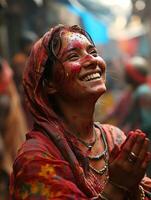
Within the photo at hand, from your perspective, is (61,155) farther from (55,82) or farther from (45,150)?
(55,82)

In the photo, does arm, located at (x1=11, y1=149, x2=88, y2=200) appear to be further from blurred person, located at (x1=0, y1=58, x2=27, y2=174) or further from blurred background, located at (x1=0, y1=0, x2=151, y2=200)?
blurred person, located at (x1=0, y1=58, x2=27, y2=174)

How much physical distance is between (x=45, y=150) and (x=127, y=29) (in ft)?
37.7

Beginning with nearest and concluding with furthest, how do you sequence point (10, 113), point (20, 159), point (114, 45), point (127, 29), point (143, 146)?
point (143, 146)
point (20, 159)
point (10, 113)
point (114, 45)
point (127, 29)

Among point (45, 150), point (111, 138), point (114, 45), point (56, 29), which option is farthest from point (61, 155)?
point (114, 45)

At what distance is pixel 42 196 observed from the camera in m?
3.27

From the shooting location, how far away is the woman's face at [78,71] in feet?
11.5

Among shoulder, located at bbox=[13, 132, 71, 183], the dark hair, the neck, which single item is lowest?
shoulder, located at bbox=[13, 132, 71, 183]

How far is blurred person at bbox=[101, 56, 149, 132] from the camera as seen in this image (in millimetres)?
8688

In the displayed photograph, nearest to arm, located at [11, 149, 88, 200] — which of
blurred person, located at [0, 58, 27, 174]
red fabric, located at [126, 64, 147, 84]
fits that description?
blurred person, located at [0, 58, 27, 174]

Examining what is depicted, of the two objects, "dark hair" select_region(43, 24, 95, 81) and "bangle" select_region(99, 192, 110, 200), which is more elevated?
"dark hair" select_region(43, 24, 95, 81)

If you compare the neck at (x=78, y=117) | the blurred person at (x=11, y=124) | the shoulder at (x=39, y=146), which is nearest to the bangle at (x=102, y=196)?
the shoulder at (x=39, y=146)

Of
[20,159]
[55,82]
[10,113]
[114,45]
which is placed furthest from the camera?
[114,45]

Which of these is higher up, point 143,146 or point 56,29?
point 56,29

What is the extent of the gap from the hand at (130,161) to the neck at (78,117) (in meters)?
0.44
